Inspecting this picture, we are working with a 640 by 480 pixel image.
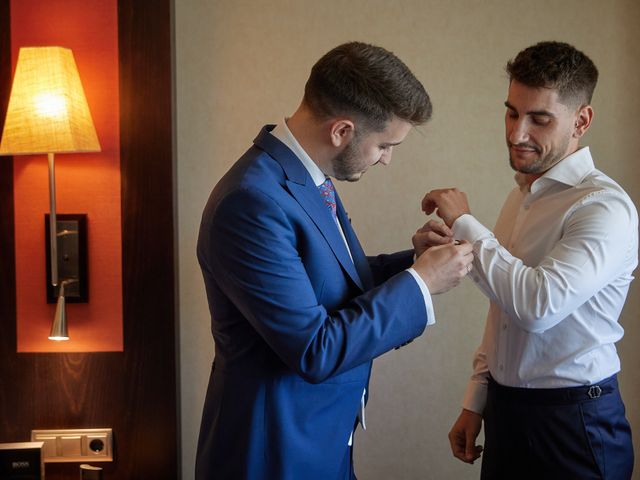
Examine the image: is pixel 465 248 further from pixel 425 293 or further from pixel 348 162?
pixel 348 162

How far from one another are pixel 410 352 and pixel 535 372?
38.4 inches

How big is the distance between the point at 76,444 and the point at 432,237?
1489 millimetres

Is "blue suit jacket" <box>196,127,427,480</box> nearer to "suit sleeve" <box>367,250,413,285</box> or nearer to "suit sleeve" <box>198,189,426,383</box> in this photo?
"suit sleeve" <box>198,189,426,383</box>

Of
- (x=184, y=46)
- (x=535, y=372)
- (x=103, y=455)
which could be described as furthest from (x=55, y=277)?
(x=535, y=372)

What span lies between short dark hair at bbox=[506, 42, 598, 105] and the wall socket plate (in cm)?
179

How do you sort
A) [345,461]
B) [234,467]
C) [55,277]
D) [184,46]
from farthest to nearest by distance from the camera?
[184,46] < [55,277] < [345,461] < [234,467]

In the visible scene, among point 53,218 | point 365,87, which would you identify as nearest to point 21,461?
point 53,218

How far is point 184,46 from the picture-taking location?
97.6 inches

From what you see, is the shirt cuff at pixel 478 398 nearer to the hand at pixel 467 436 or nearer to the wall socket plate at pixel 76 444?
the hand at pixel 467 436

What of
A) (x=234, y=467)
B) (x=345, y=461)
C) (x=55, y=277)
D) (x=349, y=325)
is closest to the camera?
(x=349, y=325)

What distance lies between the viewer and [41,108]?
2062mm

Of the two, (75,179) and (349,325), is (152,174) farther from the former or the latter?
(349,325)

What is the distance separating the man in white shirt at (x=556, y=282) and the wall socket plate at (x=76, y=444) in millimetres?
1352

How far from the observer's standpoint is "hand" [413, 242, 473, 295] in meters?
1.42
